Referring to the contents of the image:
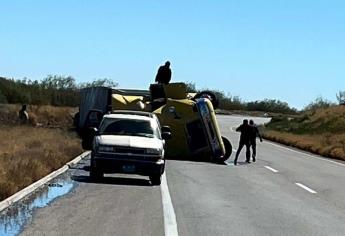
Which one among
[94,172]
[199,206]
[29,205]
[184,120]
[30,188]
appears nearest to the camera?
[29,205]

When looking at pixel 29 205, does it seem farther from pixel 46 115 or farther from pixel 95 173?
pixel 46 115

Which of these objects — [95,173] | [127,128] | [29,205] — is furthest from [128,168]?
[29,205]

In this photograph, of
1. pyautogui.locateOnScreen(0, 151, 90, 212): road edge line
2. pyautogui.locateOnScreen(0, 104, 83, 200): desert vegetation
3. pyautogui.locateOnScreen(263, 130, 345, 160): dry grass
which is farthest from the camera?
pyautogui.locateOnScreen(263, 130, 345, 160): dry grass

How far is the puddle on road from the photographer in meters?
12.4

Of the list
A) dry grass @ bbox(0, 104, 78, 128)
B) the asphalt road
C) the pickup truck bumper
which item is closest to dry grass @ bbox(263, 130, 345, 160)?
the asphalt road

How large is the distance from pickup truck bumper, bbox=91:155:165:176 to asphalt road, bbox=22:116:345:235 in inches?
15.4

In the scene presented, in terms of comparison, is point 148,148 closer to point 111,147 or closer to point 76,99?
point 111,147

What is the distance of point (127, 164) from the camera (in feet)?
66.9

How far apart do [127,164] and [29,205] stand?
556cm

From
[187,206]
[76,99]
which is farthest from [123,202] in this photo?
[76,99]

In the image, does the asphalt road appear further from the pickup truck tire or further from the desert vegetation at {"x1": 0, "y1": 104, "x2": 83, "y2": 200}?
the desert vegetation at {"x1": 0, "y1": 104, "x2": 83, "y2": 200}

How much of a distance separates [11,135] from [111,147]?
21232mm

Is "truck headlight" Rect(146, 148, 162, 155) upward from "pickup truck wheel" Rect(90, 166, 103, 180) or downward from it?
upward

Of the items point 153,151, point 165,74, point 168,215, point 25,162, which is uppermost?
point 165,74
